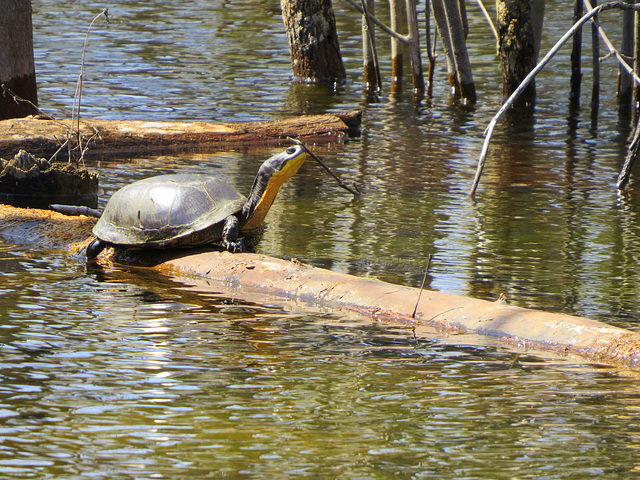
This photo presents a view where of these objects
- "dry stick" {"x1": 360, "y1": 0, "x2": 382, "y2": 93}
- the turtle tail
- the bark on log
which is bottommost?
the turtle tail

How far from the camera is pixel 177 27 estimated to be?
80.9 ft

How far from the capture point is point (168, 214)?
7000 millimetres

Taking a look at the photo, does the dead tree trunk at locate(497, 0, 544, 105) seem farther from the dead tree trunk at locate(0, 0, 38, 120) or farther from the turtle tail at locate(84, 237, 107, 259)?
the turtle tail at locate(84, 237, 107, 259)

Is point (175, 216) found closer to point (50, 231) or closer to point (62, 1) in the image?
point (50, 231)

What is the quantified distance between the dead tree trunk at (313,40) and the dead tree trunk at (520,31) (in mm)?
3695

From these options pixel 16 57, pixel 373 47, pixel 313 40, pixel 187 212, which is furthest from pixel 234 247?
pixel 313 40

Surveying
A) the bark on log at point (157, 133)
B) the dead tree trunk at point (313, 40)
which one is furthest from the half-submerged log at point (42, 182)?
the dead tree trunk at point (313, 40)

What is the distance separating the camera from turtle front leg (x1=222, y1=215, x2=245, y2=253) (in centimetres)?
709

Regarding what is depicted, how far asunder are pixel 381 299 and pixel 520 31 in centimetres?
1043

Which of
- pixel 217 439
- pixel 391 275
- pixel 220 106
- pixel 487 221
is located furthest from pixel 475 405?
pixel 220 106

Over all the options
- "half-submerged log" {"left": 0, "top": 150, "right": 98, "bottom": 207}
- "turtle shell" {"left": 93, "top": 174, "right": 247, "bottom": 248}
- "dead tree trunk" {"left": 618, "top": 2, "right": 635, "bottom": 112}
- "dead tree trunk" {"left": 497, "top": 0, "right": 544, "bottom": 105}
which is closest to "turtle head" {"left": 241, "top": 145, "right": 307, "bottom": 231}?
"turtle shell" {"left": 93, "top": 174, "right": 247, "bottom": 248}

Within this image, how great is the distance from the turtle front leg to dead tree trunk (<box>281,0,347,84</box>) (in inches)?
442

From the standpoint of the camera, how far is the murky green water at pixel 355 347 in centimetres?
363

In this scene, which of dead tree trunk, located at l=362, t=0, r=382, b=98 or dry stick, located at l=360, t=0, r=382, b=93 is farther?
dead tree trunk, located at l=362, t=0, r=382, b=98
